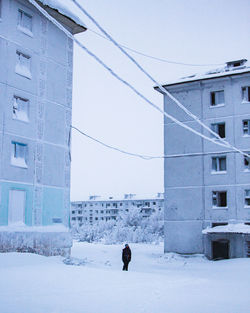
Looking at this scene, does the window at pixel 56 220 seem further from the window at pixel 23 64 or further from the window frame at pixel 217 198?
the window frame at pixel 217 198

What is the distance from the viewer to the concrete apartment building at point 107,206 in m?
112

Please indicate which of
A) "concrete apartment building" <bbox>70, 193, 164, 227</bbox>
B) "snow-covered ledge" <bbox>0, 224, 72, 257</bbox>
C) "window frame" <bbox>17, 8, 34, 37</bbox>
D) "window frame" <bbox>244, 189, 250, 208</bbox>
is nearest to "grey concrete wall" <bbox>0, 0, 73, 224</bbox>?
"window frame" <bbox>17, 8, 34, 37</bbox>

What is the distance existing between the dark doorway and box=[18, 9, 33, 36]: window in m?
20.4

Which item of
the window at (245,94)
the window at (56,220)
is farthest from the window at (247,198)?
the window at (56,220)

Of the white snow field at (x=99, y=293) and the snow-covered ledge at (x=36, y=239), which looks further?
the snow-covered ledge at (x=36, y=239)

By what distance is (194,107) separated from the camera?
36.2m

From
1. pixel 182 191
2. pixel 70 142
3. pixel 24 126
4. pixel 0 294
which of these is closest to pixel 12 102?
pixel 24 126

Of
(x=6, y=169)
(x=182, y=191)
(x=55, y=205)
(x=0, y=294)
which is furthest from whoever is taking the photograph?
(x=182, y=191)

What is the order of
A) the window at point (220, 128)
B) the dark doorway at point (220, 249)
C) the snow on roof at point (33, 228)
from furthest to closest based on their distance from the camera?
the window at point (220, 128)
the dark doorway at point (220, 249)
the snow on roof at point (33, 228)

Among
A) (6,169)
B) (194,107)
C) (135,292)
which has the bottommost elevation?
(135,292)

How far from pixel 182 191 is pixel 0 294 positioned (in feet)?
84.2

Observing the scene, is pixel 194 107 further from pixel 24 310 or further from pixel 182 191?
pixel 24 310

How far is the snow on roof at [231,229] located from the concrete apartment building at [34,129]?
38.5 feet

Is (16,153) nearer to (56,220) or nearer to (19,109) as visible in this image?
(19,109)
